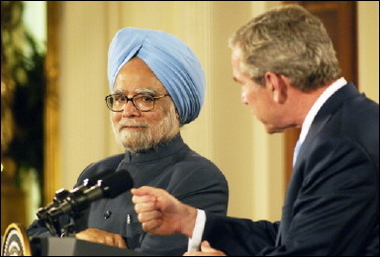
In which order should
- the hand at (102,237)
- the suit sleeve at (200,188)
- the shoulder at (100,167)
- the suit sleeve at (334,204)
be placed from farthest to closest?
1. the shoulder at (100,167)
2. the suit sleeve at (200,188)
3. the hand at (102,237)
4. the suit sleeve at (334,204)

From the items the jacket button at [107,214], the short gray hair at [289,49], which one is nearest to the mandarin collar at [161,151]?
the jacket button at [107,214]

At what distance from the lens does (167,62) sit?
3.84 meters

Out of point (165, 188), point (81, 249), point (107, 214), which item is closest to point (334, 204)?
point (81, 249)

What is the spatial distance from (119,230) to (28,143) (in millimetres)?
4654

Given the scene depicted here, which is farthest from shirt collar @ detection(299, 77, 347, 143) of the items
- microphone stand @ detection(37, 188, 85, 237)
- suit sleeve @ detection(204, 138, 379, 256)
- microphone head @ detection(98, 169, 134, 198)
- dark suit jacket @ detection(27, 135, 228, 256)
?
dark suit jacket @ detection(27, 135, 228, 256)

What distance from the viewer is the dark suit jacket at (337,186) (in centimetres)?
272

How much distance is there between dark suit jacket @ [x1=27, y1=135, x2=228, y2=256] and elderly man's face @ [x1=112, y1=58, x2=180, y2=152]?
0.07m

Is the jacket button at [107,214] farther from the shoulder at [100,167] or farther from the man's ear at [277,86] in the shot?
the man's ear at [277,86]

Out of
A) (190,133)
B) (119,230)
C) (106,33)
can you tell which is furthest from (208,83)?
(119,230)

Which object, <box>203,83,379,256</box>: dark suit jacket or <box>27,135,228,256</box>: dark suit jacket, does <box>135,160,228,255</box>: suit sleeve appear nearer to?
<box>27,135,228,256</box>: dark suit jacket

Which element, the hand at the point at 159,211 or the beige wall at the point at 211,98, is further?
the beige wall at the point at 211,98

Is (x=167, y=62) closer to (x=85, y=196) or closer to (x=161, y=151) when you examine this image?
(x=161, y=151)

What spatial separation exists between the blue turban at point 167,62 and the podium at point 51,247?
1.02m

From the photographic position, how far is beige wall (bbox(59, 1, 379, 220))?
7.13m
